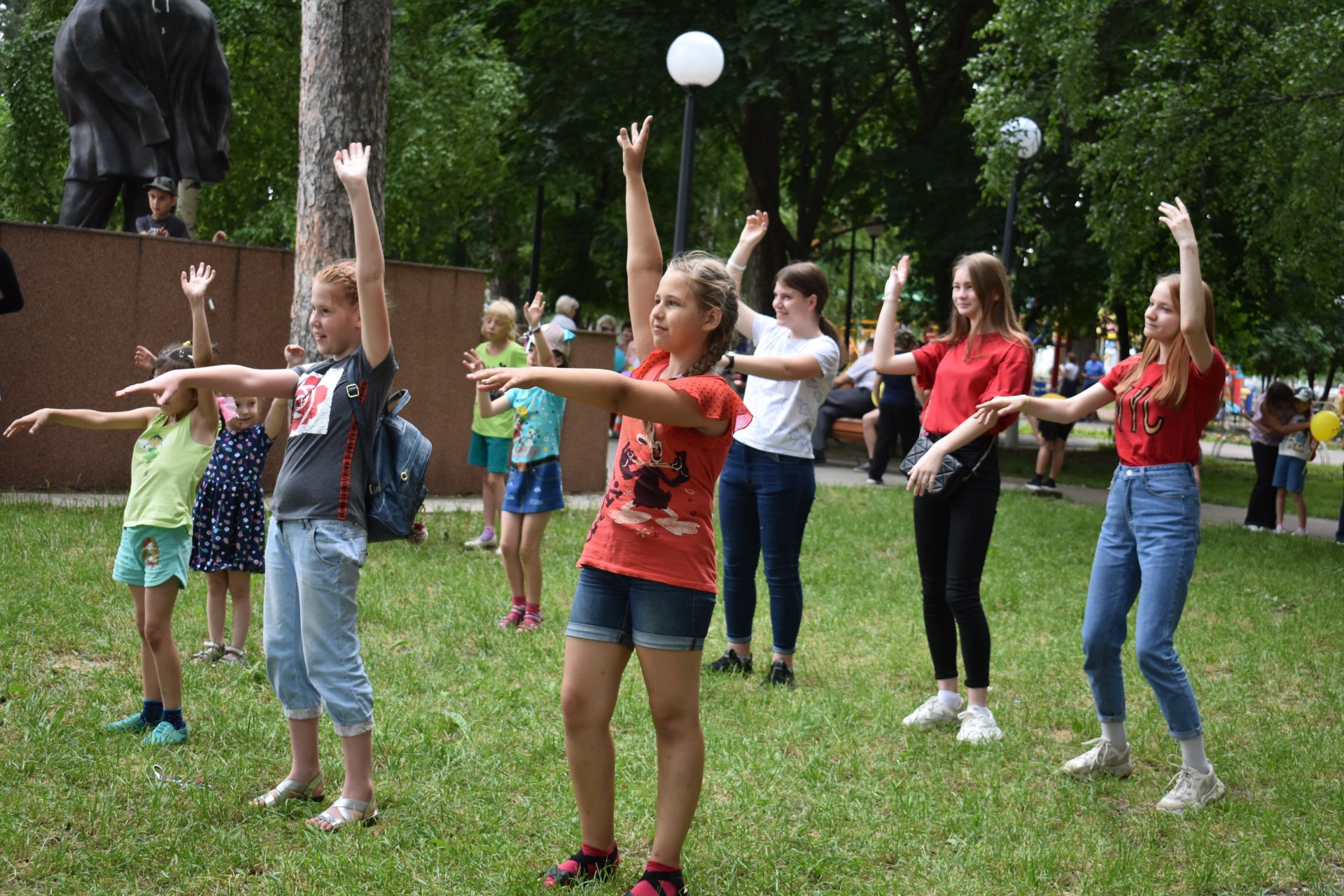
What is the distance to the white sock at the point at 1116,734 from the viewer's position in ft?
17.0

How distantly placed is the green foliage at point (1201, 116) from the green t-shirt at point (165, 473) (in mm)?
10009

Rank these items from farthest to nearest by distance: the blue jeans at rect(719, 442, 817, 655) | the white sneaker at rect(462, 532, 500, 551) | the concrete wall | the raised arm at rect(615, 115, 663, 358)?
1. the concrete wall
2. the white sneaker at rect(462, 532, 500, 551)
3. the blue jeans at rect(719, 442, 817, 655)
4. the raised arm at rect(615, 115, 663, 358)

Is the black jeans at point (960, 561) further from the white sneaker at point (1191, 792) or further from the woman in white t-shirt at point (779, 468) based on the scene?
the white sneaker at point (1191, 792)

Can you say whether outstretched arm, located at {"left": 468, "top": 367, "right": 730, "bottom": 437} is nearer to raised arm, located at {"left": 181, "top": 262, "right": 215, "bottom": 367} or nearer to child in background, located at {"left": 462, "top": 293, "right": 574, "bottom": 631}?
raised arm, located at {"left": 181, "top": 262, "right": 215, "bottom": 367}

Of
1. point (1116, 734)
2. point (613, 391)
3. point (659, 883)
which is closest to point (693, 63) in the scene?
point (1116, 734)

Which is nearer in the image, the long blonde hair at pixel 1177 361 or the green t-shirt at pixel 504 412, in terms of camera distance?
the long blonde hair at pixel 1177 361

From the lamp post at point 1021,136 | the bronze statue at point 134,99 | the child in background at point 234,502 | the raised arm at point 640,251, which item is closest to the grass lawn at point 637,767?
the child in background at point 234,502

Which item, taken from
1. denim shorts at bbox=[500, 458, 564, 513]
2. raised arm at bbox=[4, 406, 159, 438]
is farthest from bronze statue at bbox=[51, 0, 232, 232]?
raised arm at bbox=[4, 406, 159, 438]

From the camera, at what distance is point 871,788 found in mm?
4887

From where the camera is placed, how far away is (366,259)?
3908 millimetres

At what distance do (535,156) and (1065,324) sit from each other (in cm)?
1146

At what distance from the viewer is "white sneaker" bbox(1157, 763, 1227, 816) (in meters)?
4.85

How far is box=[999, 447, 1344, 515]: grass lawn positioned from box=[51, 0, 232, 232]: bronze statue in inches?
464

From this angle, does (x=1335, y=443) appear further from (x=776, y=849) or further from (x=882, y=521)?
(x=776, y=849)
